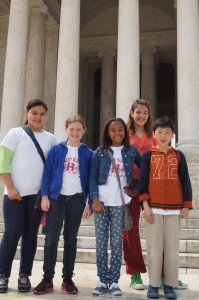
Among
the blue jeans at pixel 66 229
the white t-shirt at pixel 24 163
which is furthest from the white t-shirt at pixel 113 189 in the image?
the white t-shirt at pixel 24 163

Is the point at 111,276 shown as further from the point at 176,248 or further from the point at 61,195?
the point at 61,195

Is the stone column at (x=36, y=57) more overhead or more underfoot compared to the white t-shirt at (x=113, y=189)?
more overhead

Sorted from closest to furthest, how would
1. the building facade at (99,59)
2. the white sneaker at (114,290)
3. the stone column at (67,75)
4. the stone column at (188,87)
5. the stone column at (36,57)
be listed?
1. the white sneaker at (114,290)
2. the stone column at (188,87)
3. the building facade at (99,59)
4. the stone column at (67,75)
5. the stone column at (36,57)

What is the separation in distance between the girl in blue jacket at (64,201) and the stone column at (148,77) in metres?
33.1

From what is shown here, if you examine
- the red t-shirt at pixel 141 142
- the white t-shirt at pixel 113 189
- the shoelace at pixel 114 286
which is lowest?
the shoelace at pixel 114 286

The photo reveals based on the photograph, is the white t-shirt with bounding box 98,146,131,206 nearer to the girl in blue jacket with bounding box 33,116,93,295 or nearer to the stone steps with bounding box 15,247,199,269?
the girl in blue jacket with bounding box 33,116,93,295

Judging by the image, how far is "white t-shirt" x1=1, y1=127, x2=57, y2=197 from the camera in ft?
27.9

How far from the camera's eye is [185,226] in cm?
1443

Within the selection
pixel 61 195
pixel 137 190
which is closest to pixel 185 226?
pixel 137 190

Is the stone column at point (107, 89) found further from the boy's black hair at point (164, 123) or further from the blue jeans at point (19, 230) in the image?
the blue jeans at point (19, 230)

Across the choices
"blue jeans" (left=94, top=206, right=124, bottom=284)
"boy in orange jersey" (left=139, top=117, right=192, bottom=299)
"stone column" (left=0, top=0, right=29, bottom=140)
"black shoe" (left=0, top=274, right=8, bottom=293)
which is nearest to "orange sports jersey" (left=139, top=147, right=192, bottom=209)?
"boy in orange jersey" (left=139, top=117, right=192, bottom=299)

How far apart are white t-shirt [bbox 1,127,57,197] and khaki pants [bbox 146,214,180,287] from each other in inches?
110

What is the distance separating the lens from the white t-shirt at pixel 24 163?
851 centimetres

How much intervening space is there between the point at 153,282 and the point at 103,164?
278 cm
